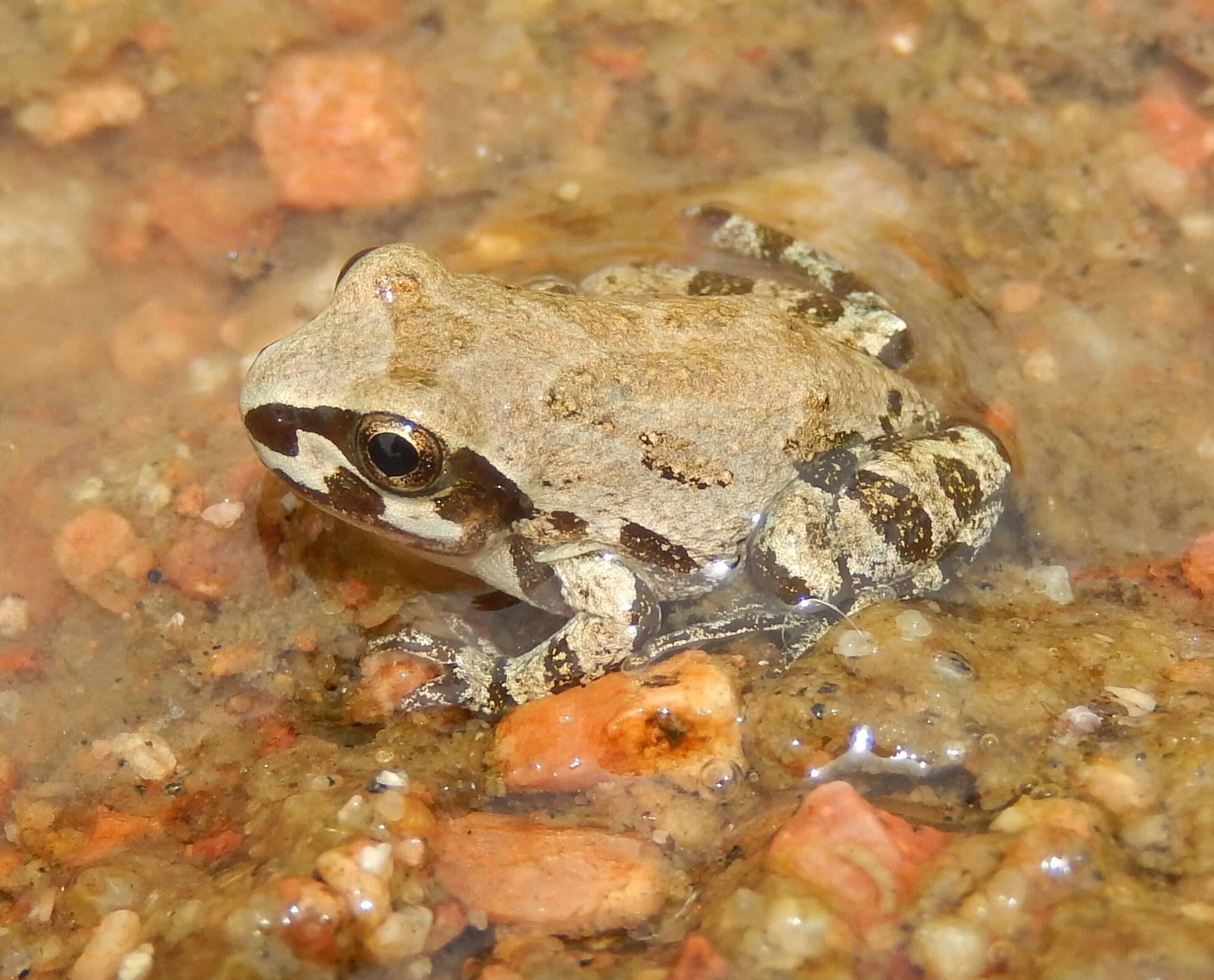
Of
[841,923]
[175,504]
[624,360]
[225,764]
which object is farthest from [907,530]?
[175,504]

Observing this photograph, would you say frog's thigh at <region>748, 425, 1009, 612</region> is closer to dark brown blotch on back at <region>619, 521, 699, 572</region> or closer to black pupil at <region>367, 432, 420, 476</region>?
dark brown blotch on back at <region>619, 521, 699, 572</region>

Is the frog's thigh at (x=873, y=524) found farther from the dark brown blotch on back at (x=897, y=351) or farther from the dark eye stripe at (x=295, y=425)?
the dark eye stripe at (x=295, y=425)

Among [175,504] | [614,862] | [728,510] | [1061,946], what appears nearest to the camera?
[1061,946]

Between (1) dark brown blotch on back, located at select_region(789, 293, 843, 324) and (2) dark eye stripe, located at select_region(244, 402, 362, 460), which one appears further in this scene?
(1) dark brown blotch on back, located at select_region(789, 293, 843, 324)

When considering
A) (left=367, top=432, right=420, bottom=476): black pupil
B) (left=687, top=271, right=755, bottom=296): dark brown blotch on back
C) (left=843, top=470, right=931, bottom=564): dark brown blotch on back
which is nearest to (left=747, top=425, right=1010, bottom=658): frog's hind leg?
(left=843, top=470, right=931, bottom=564): dark brown blotch on back

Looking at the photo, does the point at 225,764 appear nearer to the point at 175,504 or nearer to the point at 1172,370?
the point at 175,504

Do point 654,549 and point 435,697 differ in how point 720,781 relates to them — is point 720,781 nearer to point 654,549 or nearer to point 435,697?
point 654,549

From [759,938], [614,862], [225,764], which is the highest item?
[759,938]

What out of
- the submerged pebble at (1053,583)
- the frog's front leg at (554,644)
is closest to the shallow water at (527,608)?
the submerged pebble at (1053,583)
